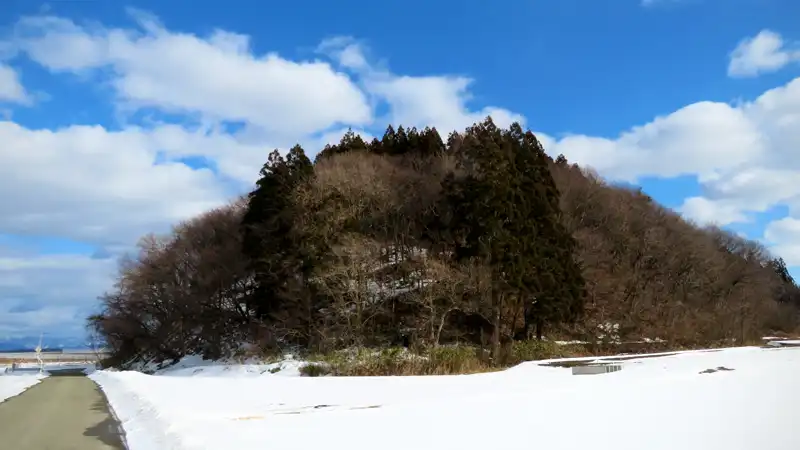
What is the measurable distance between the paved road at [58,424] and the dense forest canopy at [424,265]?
50.8ft

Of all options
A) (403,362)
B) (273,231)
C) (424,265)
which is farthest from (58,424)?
(273,231)

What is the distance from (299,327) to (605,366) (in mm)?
18530

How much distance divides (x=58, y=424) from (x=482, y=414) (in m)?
8.68

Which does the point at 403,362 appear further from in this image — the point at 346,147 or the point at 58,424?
the point at 346,147

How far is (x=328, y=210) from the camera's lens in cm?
3594

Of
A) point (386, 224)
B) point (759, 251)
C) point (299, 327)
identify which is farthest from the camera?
point (759, 251)

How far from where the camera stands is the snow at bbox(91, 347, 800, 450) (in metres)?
9.04

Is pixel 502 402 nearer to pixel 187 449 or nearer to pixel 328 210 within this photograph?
pixel 187 449

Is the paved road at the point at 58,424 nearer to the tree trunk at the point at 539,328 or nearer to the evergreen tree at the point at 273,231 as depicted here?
the evergreen tree at the point at 273,231

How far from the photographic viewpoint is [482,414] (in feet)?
37.9

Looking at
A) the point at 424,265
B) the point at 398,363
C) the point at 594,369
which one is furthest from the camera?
the point at 424,265

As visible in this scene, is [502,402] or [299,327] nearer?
[502,402]

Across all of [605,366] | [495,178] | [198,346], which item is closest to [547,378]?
[605,366]

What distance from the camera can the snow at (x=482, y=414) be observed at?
9039 mm
